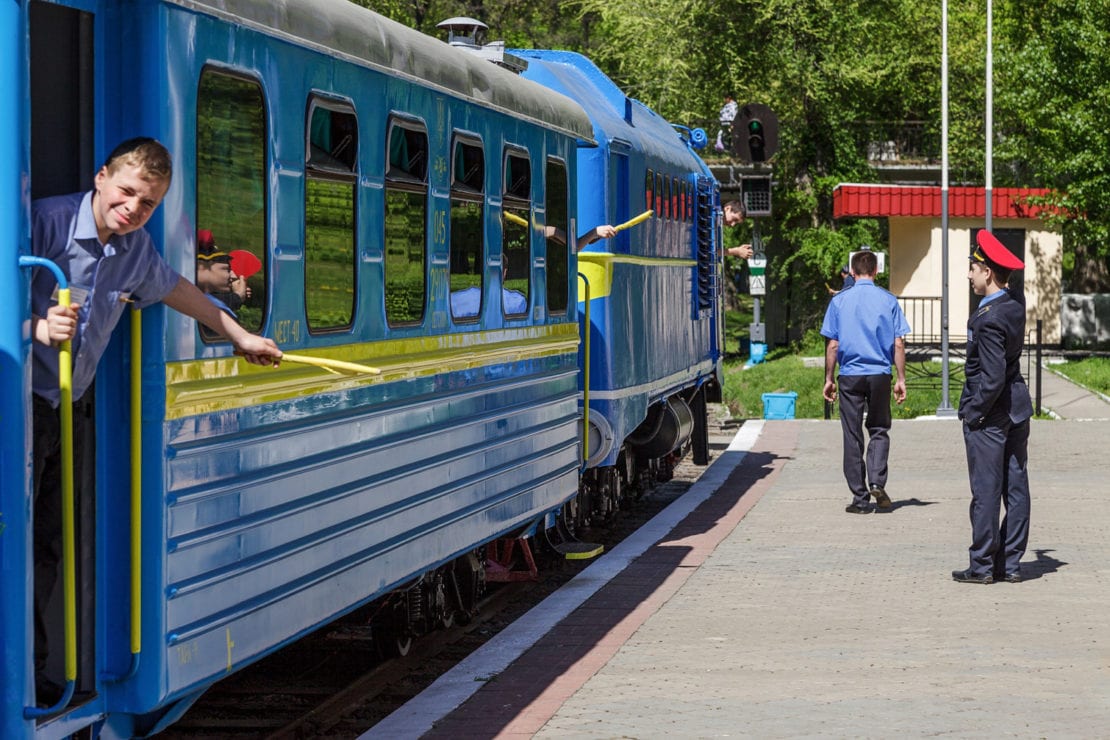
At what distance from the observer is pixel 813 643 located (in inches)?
356

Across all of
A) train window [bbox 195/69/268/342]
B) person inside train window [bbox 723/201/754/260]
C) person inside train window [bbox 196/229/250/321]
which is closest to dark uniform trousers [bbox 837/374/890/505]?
person inside train window [bbox 723/201/754/260]

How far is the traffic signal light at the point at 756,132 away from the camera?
21484 mm

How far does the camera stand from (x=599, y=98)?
13719mm

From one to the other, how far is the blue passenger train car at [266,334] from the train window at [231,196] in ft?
0.04

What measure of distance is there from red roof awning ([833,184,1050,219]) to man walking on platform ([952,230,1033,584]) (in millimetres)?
30056

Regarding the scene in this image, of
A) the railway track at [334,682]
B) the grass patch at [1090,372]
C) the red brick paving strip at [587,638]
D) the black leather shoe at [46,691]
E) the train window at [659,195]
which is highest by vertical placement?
the train window at [659,195]

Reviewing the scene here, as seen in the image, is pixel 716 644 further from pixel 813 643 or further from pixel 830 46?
pixel 830 46

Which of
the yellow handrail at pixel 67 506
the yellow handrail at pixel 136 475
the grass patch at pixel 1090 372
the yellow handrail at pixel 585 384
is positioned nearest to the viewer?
the yellow handrail at pixel 67 506

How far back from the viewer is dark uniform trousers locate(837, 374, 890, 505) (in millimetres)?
14555

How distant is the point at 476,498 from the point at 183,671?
11.8 ft

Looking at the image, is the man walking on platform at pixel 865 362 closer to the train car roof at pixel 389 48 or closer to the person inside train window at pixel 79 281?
the train car roof at pixel 389 48

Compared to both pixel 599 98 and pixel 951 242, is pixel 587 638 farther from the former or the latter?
pixel 951 242

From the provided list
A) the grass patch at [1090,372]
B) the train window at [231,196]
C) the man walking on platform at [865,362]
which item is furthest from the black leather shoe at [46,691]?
the grass patch at [1090,372]

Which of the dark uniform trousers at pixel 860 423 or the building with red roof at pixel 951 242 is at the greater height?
the building with red roof at pixel 951 242
